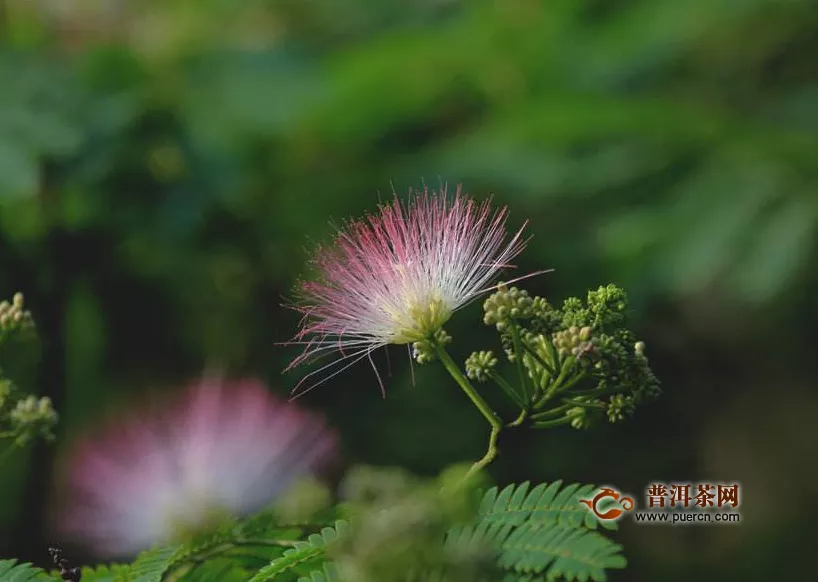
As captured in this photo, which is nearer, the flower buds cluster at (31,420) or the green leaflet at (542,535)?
the green leaflet at (542,535)

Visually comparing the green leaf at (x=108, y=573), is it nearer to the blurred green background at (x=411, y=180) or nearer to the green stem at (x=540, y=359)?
the green stem at (x=540, y=359)

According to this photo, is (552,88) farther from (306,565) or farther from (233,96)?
(306,565)

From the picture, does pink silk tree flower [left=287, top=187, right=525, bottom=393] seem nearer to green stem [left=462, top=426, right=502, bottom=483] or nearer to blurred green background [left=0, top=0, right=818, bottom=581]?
green stem [left=462, top=426, right=502, bottom=483]

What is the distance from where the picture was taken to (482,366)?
3.16 feet

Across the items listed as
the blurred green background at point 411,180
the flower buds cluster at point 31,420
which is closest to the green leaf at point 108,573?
the flower buds cluster at point 31,420

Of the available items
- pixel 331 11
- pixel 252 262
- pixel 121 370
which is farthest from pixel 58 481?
pixel 331 11

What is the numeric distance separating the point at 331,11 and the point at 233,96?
40.0 inches

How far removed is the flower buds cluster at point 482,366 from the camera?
3.16 ft

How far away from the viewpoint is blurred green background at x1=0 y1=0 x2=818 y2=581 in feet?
9.20

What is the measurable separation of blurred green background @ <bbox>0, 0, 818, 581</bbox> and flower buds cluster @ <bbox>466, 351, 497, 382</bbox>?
1505 millimetres

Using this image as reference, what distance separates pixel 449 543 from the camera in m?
0.92

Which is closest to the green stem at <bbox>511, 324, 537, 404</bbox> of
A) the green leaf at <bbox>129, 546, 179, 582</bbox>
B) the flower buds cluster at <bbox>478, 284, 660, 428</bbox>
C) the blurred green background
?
the flower buds cluster at <bbox>478, 284, 660, 428</bbox>

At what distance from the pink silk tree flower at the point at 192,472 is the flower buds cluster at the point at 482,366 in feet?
1.30

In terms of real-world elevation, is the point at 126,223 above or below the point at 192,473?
above
